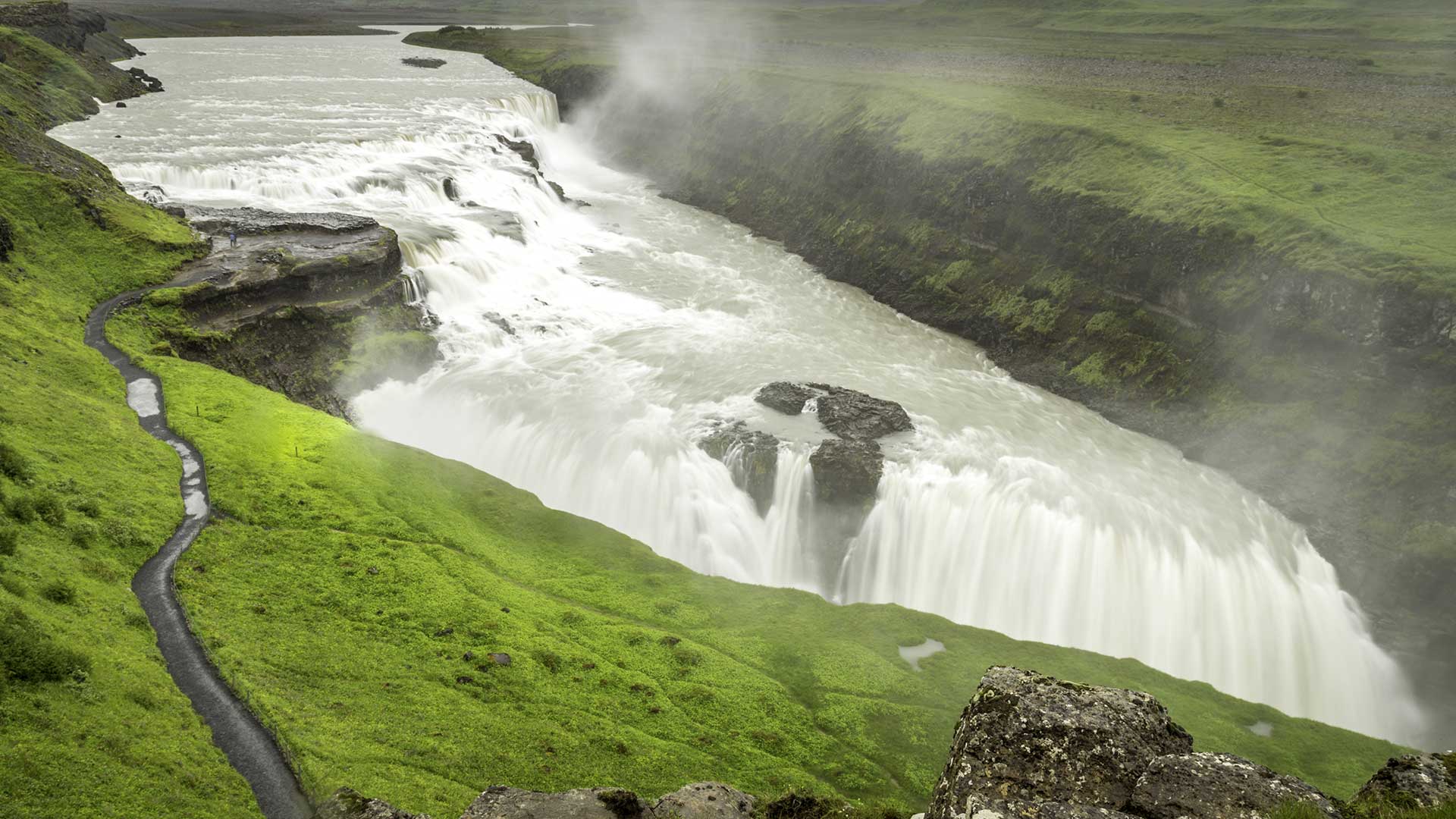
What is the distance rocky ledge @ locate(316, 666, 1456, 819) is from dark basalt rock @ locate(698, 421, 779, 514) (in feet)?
67.8

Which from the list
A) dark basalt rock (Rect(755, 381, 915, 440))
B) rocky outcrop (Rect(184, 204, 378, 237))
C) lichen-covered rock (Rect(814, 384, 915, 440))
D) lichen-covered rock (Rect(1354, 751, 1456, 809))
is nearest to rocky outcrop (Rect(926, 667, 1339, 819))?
lichen-covered rock (Rect(1354, 751, 1456, 809))

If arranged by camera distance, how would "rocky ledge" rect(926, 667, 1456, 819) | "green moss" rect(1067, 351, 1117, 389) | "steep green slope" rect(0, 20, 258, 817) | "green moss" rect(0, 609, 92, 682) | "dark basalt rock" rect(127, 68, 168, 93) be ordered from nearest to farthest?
1. "rocky ledge" rect(926, 667, 1456, 819)
2. "steep green slope" rect(0, 20, 258, 817)
3. "green moss" rect(0, 609, 92, 682)
4. "green moss" rect(1067, 351, 1117, 389)
5. "dark basalt rock" rect(127, 68, 168, 93)

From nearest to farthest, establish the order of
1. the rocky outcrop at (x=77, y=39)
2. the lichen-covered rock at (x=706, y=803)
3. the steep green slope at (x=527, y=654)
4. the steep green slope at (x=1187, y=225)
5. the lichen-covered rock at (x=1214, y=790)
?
the lichen-covered rock at (x=1214, y=790) < the lichen-covered rock at (x=706, y=803) < the steep green slope at (x=527, y=654) < the steep green slope at (x=1187, y=225) < the rocky outcrop at (x=77, y=39)

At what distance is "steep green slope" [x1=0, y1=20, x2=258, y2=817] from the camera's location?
13445 mm

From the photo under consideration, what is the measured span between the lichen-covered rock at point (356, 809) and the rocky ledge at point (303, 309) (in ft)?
94.0

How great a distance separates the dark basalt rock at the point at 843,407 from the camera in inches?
1499

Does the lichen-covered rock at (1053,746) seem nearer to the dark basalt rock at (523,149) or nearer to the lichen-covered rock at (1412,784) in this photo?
the lichen-covered rock at (1412,784)

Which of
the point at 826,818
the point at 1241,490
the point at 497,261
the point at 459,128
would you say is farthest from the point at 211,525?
the point at 459,128

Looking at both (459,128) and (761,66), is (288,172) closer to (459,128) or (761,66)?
(459,128)

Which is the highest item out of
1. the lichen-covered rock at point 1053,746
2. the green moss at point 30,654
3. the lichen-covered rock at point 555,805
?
the lichen-covered rock at point 1053,746

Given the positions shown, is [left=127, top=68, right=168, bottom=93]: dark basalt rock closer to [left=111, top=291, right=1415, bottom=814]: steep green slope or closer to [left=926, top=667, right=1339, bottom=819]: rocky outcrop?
[left=111, top=291, right=1415, bottom=814]: steep green slope

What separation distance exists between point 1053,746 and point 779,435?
2551cm

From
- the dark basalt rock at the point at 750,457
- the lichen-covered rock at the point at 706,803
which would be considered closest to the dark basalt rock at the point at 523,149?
the dark basalt rock at the point at 750,457

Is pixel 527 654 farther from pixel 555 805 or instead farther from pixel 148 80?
pixel 148 80
